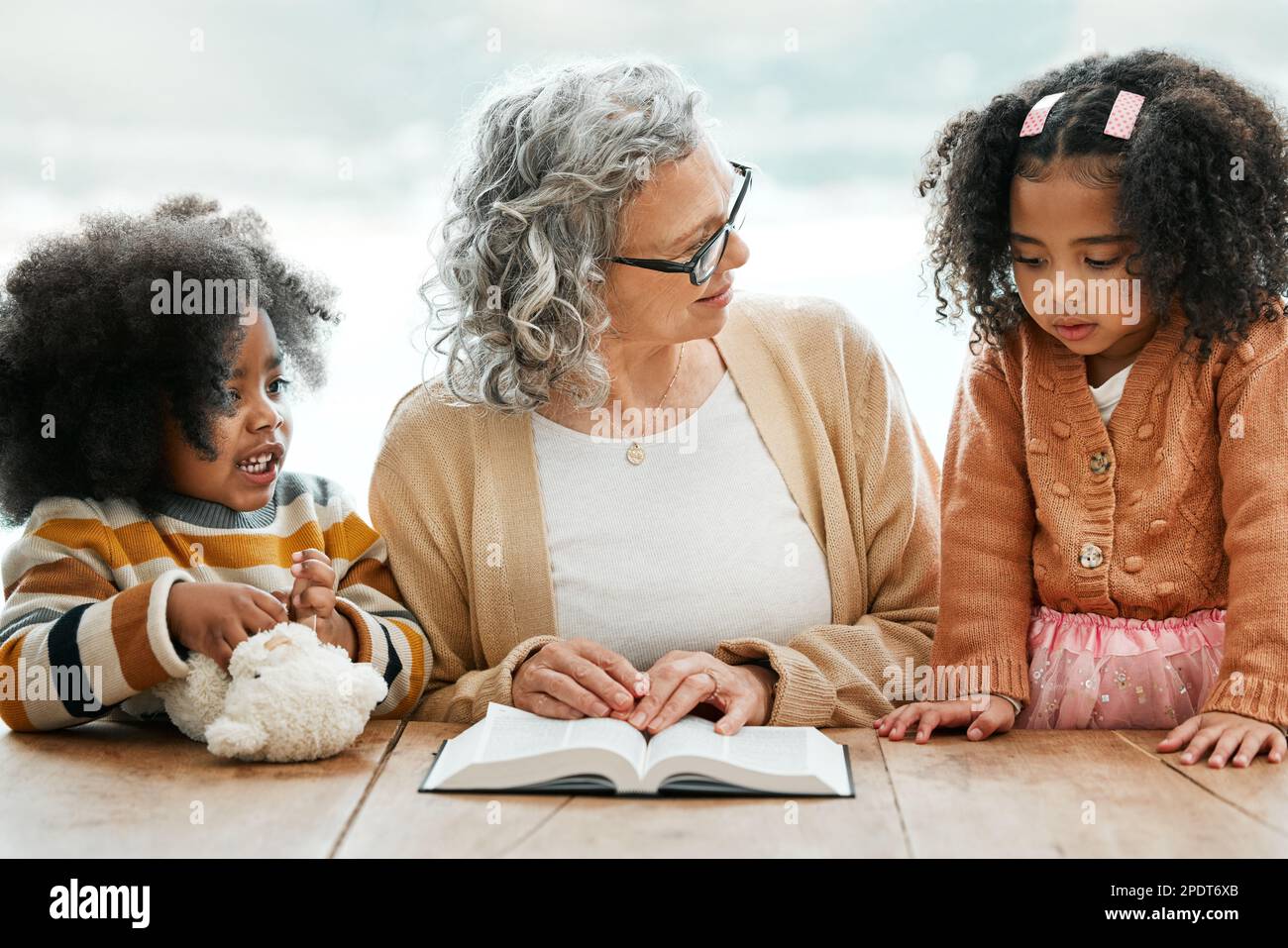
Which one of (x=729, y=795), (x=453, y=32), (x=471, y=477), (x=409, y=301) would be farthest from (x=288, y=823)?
(x=453, y=32)

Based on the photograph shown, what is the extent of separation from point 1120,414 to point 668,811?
35.2 inches

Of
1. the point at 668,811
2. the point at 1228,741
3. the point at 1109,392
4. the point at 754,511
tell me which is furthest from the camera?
the point at 754,511

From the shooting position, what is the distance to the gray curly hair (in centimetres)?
201

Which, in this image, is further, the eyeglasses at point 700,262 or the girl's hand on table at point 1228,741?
the eyeglasses at point 700,262

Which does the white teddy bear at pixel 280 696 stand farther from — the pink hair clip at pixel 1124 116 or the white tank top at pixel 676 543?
the pink hair clip at pixel 1124 116

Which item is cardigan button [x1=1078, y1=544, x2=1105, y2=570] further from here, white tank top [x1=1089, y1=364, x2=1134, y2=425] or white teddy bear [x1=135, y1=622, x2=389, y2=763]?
white teddy bear [x1=135, y1=622, x2=389, y2=763]

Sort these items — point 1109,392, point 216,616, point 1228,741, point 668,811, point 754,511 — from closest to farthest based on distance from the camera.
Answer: point 668,811
point 1228,741
point 216,616
point 1109,392
point 754,511

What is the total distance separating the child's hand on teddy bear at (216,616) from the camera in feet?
5.73

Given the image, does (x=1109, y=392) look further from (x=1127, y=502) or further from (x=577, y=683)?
(x=577, y=683)

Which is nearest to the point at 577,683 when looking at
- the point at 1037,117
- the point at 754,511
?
the point at 754,511

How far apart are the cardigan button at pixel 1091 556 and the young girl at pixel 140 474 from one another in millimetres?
1000

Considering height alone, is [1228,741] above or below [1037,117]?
below

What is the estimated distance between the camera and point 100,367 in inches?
72.2

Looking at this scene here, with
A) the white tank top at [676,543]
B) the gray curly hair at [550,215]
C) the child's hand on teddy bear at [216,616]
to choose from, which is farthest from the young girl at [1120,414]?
the child's hand on teddy bear at [216,616]
